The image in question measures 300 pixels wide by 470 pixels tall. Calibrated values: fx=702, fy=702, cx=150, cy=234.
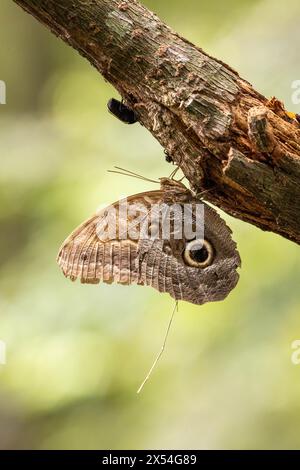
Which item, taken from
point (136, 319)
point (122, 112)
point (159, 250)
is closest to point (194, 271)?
point (159, 250)

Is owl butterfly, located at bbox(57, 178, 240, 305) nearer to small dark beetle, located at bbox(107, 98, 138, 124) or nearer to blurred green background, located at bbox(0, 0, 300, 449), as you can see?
small dark beetle, located at bbox(107, 98, 138, 124)

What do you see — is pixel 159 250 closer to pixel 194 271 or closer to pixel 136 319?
pixel 194 271

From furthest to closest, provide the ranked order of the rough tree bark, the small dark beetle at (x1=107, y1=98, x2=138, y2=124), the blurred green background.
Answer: the blurred green background
the small dark beetle at (x1=107, y1=98, x2=138, y2=124)
the rough tree bark

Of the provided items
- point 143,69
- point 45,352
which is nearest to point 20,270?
point 45,352

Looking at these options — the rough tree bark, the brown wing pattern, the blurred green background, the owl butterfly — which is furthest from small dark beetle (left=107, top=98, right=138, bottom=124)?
the blurred green background

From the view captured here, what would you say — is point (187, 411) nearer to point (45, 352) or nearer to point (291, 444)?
point (291, 444)
